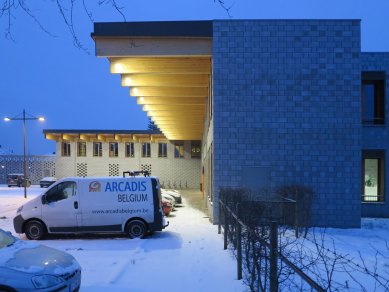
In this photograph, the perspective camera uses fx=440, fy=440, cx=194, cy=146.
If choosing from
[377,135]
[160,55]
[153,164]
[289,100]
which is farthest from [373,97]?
[153,164]

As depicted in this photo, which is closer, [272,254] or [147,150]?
[272,254]

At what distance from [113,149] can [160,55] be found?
1260 inches

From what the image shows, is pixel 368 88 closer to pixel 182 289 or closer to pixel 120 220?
pixel 120 220

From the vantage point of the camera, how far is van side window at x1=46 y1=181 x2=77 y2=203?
13242 millimetres

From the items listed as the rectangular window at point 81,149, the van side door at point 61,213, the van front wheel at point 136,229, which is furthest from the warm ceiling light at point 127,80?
the rectangular window at point 81,149

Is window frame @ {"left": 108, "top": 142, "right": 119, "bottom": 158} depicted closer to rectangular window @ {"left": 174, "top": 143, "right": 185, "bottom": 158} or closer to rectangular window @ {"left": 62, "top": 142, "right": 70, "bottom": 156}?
rectangular window @ {"left": 62, "top": 142, "right": 70, "bottom": 156}

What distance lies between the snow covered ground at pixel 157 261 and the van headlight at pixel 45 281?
1490 millimetres

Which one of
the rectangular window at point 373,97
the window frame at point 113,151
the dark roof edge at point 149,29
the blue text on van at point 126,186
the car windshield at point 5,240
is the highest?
the dark roof edge at point 149,29

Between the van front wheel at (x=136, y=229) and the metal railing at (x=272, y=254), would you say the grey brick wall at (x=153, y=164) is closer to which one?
the van front wheel at (x=136, y=229)

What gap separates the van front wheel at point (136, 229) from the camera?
42.9 ft

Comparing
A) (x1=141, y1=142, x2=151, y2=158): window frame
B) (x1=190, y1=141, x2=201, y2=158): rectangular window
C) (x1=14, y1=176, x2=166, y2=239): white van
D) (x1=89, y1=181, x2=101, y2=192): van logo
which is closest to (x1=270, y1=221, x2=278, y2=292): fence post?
(x1=14, y1=176, x2=166, y2=239): white van

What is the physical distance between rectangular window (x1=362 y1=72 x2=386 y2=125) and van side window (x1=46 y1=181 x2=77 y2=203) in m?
14.1

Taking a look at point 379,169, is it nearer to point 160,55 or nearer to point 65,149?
point 160,55

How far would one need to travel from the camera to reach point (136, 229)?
1311 cm
